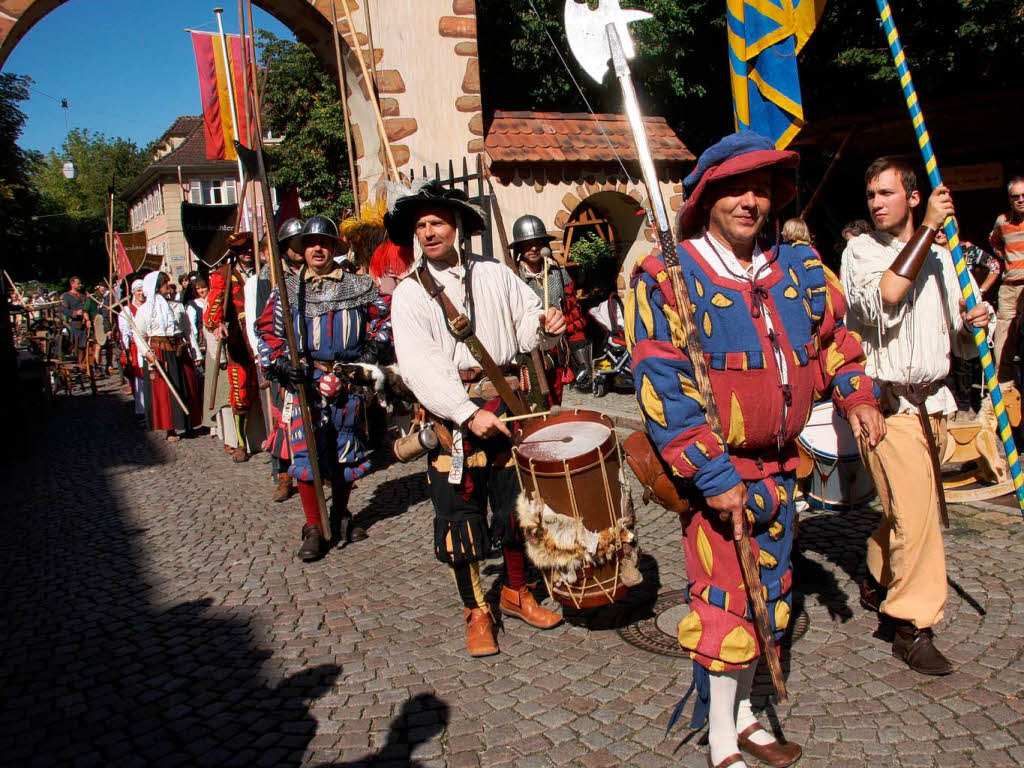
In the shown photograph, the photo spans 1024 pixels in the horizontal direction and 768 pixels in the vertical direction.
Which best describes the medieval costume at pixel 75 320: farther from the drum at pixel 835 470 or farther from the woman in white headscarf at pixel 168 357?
the drum at pixel 835 470

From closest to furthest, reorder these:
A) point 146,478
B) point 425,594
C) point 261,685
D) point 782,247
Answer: point 782,247, point 261,685, point 425,594, point 146,478

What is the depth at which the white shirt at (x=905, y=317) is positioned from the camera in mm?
3482

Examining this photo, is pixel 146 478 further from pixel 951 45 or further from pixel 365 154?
pixel 951 45

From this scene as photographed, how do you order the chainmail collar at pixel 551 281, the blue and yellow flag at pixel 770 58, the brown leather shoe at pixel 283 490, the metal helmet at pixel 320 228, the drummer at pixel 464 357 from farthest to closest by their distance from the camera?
the chainmail collar at pixel 551 281 < the brown leather shoe at pixel 283 490 < the metal helmet at pixel 320 228 < the blue and yellow flag at pixel 770 58 < the drummer at pixel 464 357

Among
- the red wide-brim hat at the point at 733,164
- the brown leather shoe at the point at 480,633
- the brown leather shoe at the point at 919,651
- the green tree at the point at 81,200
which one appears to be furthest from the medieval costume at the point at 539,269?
the green tree at the point at 81,200

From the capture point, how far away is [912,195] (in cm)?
354

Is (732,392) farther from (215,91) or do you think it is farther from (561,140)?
(215,91)

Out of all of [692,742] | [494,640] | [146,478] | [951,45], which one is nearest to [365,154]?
[146,478]

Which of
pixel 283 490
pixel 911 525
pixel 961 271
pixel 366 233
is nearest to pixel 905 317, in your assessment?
pixel 961 271

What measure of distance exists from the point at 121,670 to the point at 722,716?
9.31 feet

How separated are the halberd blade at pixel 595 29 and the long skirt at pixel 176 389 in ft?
30.0

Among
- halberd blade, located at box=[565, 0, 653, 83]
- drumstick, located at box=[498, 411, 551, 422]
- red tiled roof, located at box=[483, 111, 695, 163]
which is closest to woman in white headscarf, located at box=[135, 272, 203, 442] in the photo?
red tiled roof, located at box=[483, 111, 695, 163]

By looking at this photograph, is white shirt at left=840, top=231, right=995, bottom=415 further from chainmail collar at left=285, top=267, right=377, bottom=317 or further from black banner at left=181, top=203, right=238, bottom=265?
black banner at left=181, top=203, right=238, bottom=265

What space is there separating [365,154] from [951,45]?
8461mm
